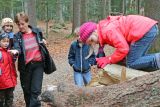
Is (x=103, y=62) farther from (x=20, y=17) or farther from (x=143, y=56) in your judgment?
(x=20, y=17)

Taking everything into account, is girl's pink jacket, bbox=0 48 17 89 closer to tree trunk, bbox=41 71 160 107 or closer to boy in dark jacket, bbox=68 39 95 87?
boy in dark jacket, bbox=68 39 95 87

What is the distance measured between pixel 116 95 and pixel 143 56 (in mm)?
1104

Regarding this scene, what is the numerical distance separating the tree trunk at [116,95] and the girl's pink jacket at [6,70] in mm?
2212

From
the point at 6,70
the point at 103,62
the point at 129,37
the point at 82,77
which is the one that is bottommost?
the point at 82,77

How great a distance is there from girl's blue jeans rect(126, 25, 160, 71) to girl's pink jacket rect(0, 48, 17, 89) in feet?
8.26

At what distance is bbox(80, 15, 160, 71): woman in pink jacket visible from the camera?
4.91 metres

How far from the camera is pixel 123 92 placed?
4.19 m

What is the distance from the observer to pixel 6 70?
676 cm

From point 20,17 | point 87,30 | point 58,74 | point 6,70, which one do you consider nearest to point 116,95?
point 87,30

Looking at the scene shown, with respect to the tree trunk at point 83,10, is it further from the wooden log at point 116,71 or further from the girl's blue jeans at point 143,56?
the girl's blue jeans at point 143,56

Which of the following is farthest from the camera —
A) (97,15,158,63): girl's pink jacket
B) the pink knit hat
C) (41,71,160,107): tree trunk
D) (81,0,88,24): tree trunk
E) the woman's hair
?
(81,0,88,24): tree trunk

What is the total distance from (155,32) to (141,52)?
332mm

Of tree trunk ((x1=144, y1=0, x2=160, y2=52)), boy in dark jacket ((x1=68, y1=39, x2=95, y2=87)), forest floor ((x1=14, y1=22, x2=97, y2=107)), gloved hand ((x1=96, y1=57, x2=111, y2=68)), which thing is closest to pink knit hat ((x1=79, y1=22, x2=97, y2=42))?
gloved hand ((x1=96, y1=57, x2=111, y2=68))

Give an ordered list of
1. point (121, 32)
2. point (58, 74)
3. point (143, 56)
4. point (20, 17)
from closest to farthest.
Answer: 1. point (121, 32)
2. point (143, 56)
3. point (20, 17)
4. point (58, 74)
